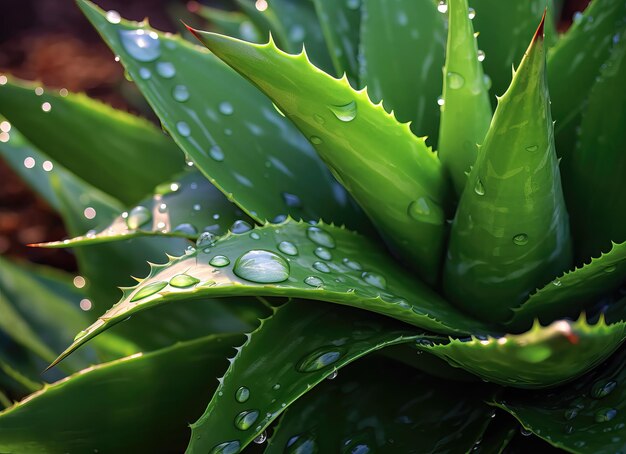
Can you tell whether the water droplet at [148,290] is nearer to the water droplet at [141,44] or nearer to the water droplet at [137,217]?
the water droplet at [137,217]

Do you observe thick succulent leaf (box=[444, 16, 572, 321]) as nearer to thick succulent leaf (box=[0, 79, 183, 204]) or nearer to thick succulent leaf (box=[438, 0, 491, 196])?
thick succulent leaf (box=[438, 0, 491, 196])

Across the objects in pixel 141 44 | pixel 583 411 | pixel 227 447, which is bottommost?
pixel 583 411

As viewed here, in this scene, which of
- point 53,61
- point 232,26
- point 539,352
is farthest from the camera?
point 53,61

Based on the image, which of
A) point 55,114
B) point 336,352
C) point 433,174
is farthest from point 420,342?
point 55,114

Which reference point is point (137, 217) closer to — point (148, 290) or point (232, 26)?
point (148, 290)

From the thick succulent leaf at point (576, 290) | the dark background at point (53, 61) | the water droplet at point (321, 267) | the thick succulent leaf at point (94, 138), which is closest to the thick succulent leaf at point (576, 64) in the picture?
the thick succulent leaf at point (576, 290)

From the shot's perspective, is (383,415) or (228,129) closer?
(383,415)

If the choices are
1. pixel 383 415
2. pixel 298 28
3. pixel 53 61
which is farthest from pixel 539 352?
pixel 53 61

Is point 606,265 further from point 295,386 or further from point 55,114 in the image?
point 55,114
